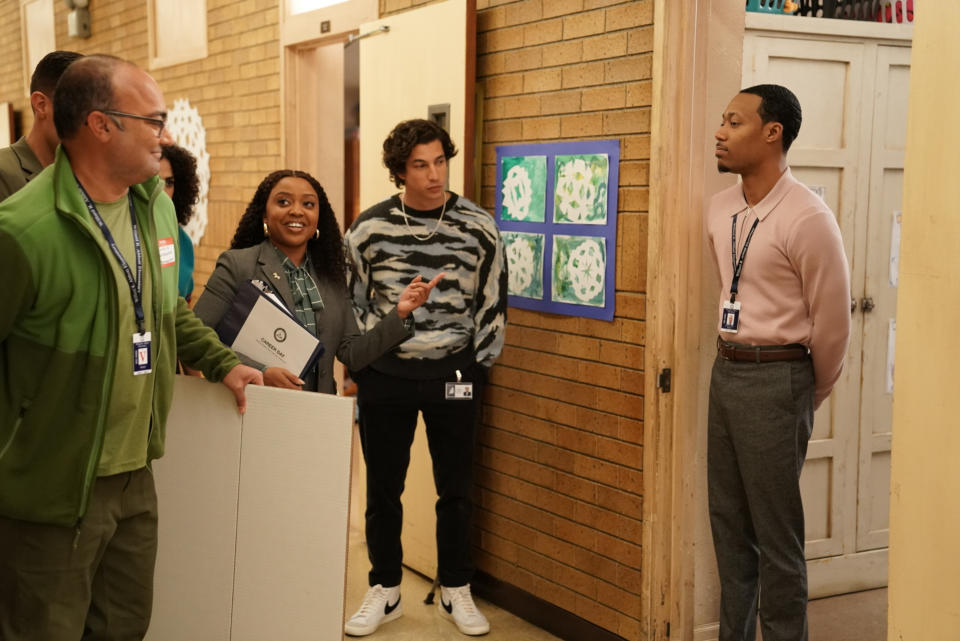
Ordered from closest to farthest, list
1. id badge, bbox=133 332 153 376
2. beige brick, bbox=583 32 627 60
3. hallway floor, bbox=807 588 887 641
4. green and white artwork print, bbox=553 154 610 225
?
1. id badge, bbox=133 332 153 376
2. beige brick, bbox=583 32 627 60
3. green and white artwork print, bbox=553 154 610 225
4. hallway floor, bbox=807 588 887 641

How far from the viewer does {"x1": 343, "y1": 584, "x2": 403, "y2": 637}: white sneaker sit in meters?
3.56

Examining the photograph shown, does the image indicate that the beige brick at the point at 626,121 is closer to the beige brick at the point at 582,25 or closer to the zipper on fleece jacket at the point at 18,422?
the beige brick at the point at 582,25

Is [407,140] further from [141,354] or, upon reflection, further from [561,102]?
[141,354]

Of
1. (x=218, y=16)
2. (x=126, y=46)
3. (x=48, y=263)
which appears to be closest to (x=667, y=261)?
(x=48, y=263)

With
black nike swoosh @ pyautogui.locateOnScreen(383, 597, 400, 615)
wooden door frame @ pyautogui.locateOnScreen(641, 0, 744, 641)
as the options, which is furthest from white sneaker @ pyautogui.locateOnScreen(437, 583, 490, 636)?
wooden door frame @ pyautogui.locateOnScreen(641, 0, 744, 641)

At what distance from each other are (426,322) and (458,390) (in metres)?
0.27

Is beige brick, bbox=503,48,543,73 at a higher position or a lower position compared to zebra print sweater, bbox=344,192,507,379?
higher

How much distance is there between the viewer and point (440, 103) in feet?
12.5

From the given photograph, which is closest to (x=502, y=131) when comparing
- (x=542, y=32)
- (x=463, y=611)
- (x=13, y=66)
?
(x=542, y=32)

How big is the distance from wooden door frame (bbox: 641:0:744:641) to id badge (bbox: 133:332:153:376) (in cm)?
159

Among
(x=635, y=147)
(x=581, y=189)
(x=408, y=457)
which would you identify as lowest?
(x=408, y=457)

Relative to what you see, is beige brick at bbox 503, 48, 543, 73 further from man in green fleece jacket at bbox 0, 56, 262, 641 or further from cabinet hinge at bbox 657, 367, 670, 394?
man in green fleece jacket at bbox 0, 56, 262, 641

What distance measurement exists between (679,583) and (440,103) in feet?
6.48

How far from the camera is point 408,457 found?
3596 mm
